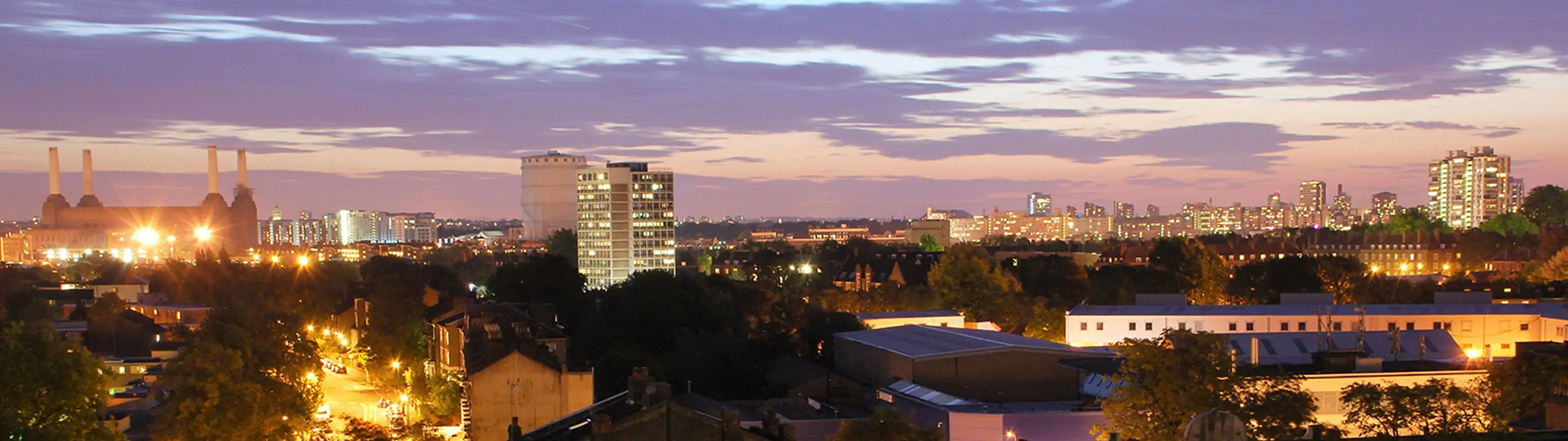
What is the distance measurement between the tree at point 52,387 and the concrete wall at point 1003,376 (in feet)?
70.3

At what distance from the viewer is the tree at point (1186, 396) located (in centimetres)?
2336

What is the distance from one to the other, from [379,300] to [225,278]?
42968mm

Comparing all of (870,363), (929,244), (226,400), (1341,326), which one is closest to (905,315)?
(870,363)

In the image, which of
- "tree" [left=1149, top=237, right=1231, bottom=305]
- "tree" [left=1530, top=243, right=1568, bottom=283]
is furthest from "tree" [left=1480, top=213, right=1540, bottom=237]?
"tree" [left=1149, top=237, right=1231, bottom=305]

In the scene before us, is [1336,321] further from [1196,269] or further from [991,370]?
[1196,269]

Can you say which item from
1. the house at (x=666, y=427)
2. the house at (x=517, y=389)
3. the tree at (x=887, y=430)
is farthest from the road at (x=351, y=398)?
the tree at (x=887, y=430)

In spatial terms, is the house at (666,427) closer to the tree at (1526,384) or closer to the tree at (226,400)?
the tree at (226,400)

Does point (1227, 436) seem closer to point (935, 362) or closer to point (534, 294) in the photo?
point (935, 362)

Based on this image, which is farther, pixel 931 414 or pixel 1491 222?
pixel 1491 222

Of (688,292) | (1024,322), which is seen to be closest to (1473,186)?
(1024,322)

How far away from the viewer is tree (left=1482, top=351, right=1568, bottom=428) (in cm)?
2578

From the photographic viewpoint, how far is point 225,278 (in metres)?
94.4

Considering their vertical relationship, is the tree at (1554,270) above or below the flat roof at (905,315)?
above

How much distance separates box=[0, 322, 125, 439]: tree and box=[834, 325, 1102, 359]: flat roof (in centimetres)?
2133
